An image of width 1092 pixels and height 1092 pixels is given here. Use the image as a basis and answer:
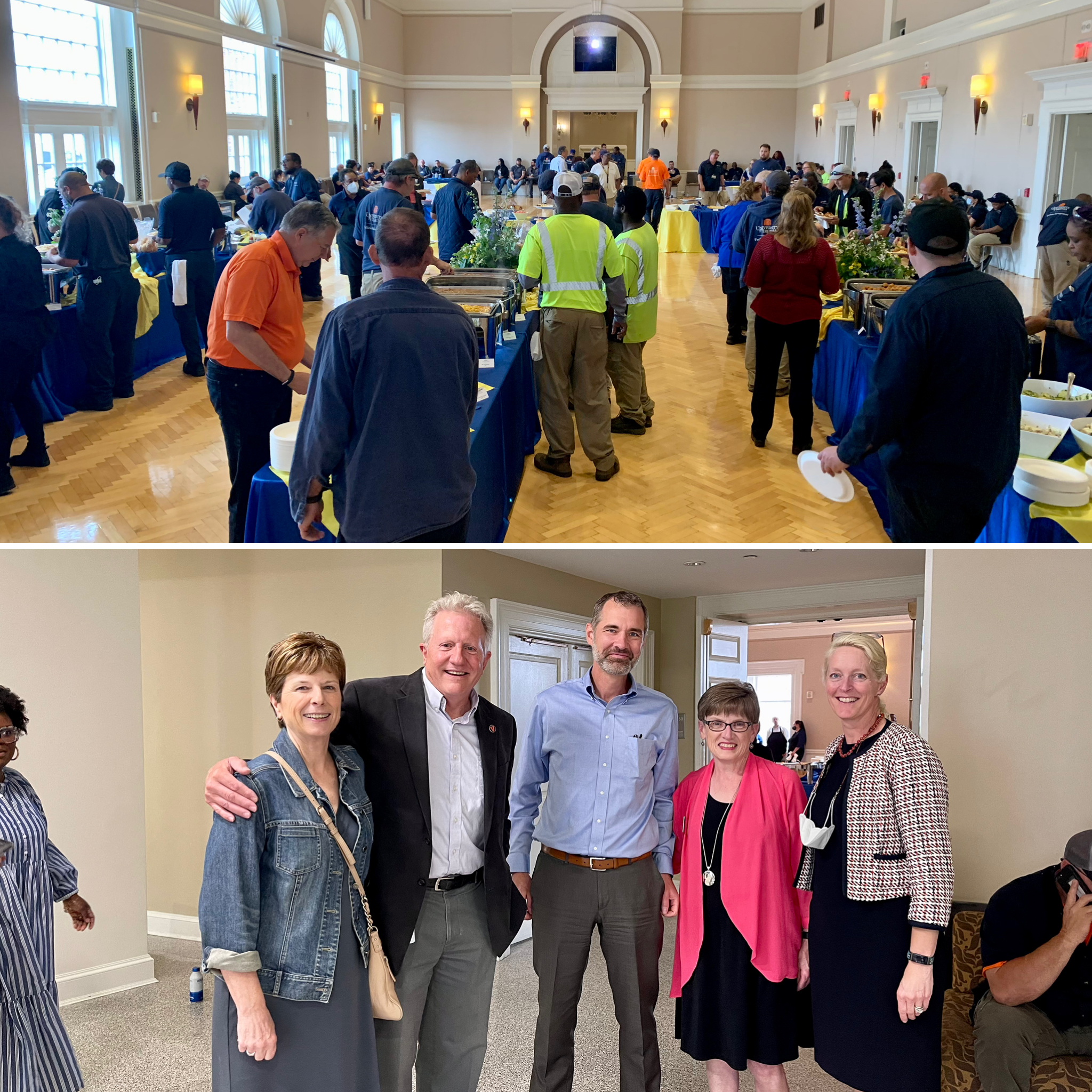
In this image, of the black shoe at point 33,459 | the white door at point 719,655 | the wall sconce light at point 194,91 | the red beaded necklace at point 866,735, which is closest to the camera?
the red beaded necklace at point 866,735

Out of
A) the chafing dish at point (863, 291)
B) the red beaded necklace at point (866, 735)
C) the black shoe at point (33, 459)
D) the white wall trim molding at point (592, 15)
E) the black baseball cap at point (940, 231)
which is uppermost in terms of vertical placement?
the white wall trim molding at point (592, 15)

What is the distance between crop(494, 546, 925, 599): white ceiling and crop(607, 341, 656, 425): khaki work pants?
77 centimetres

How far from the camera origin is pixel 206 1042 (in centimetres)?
318

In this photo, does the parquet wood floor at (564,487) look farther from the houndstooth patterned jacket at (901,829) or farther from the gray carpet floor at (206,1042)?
the houndstooth patterned jacket at (901,829)

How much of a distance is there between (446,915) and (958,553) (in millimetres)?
1802

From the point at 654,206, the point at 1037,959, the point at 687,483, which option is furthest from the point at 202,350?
the point at 654,206

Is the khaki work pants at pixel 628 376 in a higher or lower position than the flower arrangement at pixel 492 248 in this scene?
lower

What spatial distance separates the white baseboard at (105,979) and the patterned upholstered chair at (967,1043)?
295cm

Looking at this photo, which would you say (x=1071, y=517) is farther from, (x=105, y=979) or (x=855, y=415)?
(x=105, y=979)

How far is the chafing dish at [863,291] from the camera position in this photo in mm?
4605

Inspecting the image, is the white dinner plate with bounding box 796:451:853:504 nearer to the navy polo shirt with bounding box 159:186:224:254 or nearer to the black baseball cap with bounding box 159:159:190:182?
the navy polo shirt with bounding box 159:186:224:254

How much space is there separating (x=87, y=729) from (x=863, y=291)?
4004mm

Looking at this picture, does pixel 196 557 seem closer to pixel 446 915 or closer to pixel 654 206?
pixel 446 915

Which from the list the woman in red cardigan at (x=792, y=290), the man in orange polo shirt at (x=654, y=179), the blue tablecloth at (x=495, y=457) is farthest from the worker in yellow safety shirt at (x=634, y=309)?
the man in orange polo shirt at (x=654, y=179)
